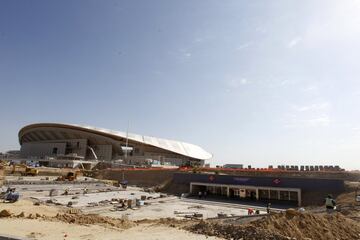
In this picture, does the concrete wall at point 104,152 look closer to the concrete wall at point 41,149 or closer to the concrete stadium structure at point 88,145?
the concrete stadium structure at point 88,145

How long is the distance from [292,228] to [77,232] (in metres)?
10.9

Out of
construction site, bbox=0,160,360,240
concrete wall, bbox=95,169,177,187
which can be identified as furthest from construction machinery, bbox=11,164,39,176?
concrete wall, bbox=95,169,177,187

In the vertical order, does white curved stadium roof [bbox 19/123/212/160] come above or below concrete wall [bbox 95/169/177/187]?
above

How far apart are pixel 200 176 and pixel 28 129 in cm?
7663

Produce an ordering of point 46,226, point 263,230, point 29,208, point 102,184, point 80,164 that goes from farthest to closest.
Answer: point 80,164, point 102,184, point 29,208, point 46,226, point 263,230

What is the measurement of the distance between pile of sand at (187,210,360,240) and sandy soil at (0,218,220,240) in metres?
1.09

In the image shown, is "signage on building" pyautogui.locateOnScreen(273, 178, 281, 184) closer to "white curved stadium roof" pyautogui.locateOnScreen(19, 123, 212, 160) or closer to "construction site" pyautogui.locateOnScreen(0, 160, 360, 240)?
"construction site" pyautogui.locateOnScreen(0, 160, 360, 240)

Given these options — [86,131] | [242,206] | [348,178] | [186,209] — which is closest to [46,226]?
[186,209]

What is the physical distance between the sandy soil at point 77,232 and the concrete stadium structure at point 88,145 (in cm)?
6506

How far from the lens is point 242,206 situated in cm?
3148

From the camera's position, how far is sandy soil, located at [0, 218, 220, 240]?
13.5m

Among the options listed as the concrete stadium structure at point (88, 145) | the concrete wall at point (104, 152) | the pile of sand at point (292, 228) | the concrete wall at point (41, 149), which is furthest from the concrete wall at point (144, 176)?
the pile of sand at point (292, 228)

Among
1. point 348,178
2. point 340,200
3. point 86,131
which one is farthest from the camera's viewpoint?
point 86,131

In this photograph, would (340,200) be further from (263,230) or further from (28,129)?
(28,129)
